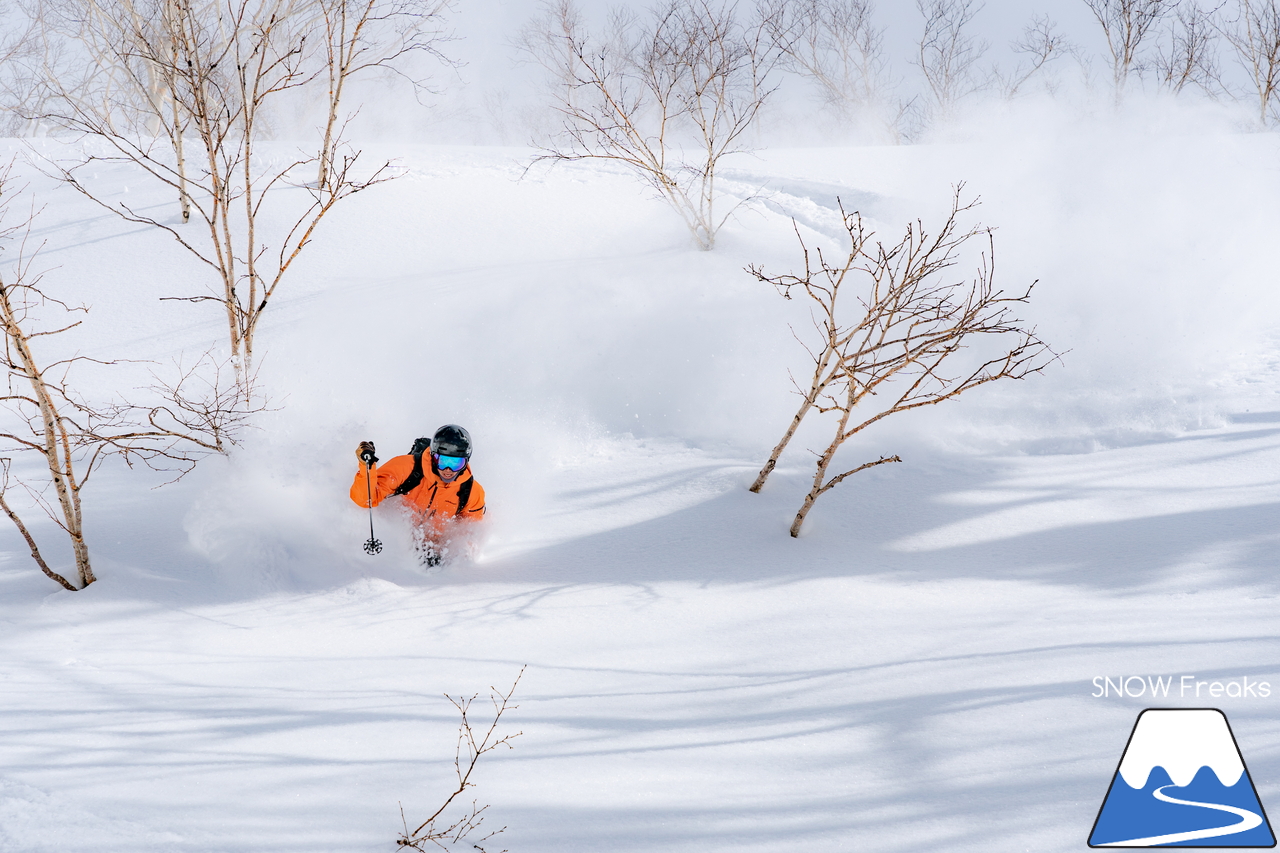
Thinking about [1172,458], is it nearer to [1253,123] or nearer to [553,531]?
[553,531]

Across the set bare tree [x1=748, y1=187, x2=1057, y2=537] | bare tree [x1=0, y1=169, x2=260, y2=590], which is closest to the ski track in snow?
bare tree [x1=748, y1=187, x2=1057, y2=537]

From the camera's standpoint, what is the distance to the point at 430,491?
185 inches

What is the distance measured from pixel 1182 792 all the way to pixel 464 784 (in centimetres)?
226

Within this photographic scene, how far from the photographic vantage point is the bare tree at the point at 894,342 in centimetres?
456

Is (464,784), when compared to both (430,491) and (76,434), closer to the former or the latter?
(430,491)

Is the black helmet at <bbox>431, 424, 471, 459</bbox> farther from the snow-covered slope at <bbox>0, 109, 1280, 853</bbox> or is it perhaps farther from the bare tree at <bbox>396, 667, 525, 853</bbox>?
the bare tree at <bbox>396, 667, 525, 853</bbox>

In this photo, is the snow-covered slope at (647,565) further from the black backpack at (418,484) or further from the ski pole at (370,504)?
the black backpack at (418,484)

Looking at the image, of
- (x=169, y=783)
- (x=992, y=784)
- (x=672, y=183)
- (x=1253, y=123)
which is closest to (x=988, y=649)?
(x=992, y=784)

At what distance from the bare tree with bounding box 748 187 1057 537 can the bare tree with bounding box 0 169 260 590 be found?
12.6 feet

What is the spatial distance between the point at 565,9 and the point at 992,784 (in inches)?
928

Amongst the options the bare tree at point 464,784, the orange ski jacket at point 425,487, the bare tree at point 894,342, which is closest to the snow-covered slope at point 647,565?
Answer: the bare tree at point 464,784

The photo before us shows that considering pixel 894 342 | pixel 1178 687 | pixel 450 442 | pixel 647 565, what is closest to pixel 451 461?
pixel 450 442

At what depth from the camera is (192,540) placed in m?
4.59

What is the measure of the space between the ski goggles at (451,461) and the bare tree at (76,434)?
54.0 inches
